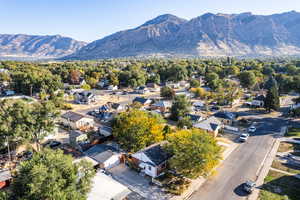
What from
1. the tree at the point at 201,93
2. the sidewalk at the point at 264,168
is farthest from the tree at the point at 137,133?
the tree at the point at 201,93

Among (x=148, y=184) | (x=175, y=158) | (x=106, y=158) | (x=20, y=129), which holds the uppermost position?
(x=20, y=129)

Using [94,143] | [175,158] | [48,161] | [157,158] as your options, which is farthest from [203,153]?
[94,143]

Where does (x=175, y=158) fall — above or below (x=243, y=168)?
above

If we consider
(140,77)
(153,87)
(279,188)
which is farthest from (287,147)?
(140,77)

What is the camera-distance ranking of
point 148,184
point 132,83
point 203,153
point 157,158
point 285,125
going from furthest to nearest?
point 132,83
point 285,125
point 157,158
point 148,184
point 203,153

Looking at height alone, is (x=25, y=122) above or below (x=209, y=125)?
above

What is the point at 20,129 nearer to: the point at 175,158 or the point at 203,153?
the point at 175,158

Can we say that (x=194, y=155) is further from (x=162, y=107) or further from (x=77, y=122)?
(x=162, y=107)
